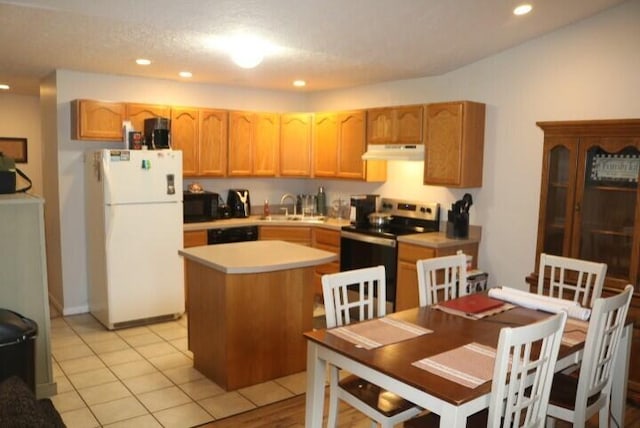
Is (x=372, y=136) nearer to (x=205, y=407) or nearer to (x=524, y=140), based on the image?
(x=524, y=140)

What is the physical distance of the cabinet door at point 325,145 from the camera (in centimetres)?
570

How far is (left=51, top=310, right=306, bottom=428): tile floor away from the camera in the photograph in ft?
10.6

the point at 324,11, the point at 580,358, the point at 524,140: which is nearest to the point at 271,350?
the point at 580,358

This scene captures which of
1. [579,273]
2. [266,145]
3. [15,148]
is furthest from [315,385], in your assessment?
[15,148]

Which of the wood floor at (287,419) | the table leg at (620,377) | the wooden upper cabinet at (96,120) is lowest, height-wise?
the wood floor at (287,419)

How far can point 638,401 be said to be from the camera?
344 centimetres

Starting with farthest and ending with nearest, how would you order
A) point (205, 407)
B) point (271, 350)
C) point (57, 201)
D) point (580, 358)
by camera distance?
point (57, 201), point (271, 350), point (205, 407), point (580, 358)

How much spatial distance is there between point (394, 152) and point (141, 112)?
2465mm

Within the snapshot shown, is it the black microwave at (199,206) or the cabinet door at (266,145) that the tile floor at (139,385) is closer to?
the black microwave at (199,206)

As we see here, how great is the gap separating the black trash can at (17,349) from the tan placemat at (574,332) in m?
2.76

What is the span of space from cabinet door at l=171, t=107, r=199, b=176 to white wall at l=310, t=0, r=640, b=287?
2.31m

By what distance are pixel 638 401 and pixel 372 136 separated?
3133 millimetres

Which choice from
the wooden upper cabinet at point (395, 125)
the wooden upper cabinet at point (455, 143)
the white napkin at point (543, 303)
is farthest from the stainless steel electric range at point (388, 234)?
the white napkin at point (543, 303)

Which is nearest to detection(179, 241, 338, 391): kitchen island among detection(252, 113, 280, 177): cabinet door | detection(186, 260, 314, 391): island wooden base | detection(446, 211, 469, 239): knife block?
detection(186, 260, 314, 391): island wooden base
